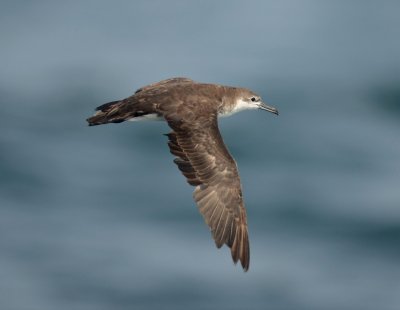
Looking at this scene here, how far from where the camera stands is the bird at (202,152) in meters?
14.3

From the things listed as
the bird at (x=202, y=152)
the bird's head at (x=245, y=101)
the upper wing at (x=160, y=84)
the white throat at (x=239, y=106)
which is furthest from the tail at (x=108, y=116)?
the bird's head at (x=245, y=101)

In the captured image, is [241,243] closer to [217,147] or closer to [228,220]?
[228,220]

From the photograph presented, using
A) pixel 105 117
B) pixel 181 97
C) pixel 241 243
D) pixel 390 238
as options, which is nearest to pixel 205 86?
pixel 181 97

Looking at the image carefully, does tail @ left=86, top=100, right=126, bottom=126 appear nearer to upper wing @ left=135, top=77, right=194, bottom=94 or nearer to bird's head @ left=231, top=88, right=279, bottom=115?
upper wing @ left=135, top=77, right=194, bottom=94

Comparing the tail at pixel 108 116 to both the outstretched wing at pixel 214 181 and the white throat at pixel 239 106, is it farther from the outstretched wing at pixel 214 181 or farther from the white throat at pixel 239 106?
the white throat at pixel 239 106

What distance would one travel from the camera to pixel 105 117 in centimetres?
1509

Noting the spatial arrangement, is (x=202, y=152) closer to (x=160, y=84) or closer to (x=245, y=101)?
(x=160, y=84)

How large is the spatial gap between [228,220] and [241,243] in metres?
0.37

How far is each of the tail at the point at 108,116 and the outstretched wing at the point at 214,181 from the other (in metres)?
0.86

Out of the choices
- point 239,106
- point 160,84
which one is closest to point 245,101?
point 239,106

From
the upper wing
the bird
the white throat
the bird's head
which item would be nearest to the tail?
the bird

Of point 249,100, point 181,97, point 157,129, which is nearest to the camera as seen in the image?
point 181,97

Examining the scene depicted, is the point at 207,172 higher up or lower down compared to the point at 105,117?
lower down

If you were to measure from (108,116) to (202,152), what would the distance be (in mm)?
1602
